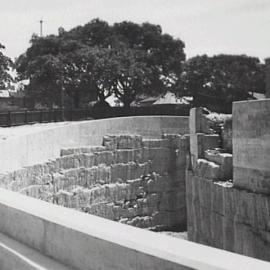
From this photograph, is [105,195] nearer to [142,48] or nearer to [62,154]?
[62,154]

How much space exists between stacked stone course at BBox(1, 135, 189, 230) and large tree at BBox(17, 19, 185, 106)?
12176 millimetres

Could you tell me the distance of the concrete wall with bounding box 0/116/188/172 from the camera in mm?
10403

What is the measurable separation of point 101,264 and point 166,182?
743 inches

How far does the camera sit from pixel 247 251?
1011 centimetres

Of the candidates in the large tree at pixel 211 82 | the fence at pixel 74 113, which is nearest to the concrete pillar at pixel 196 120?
the fence at pixel 74 113

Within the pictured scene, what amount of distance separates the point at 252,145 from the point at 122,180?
9645 mm

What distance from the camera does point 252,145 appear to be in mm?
9977

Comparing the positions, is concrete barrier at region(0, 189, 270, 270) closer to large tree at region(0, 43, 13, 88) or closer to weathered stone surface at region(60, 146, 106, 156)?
weathered stone surface at region(60, 146, 106, 156)

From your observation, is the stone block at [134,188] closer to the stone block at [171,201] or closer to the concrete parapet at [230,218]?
the stone block at [171,201]

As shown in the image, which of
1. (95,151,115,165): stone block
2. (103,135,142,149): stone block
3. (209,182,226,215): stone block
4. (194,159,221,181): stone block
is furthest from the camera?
Answer: (103,135,142,149): stone block

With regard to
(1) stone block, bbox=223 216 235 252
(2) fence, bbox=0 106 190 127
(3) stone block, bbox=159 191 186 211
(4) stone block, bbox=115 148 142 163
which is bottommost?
(3) stone block, bbox=159 191 186 211

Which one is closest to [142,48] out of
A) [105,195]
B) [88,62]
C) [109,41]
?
[109,41]

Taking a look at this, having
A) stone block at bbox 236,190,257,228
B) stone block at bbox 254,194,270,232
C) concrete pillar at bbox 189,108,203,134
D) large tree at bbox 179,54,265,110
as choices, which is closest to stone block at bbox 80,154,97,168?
concrete pillar at bbox 189,108,203,134

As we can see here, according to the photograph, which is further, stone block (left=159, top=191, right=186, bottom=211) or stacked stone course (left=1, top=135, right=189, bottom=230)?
stone block (left=159, top=191, right=186, bottom=211)
